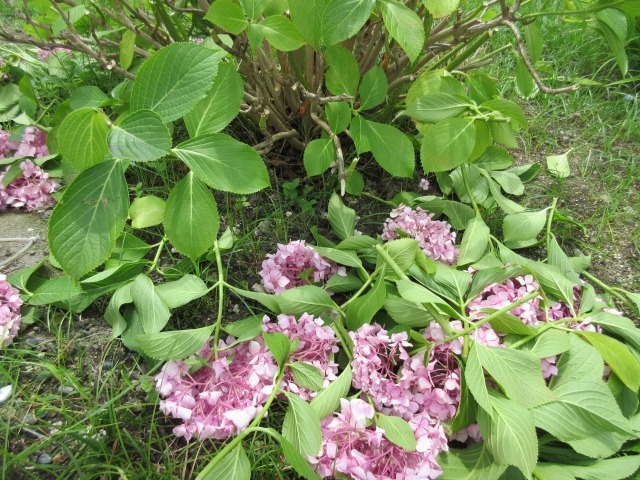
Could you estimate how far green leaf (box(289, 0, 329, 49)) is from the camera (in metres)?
1.06

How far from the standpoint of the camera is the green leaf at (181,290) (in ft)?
3.93

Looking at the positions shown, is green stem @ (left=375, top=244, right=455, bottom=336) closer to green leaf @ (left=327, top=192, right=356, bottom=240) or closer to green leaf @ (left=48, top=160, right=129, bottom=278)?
green leaf @ (left=327, top=192, right=356, bottom=240)

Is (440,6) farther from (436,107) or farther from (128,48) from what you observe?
(128,48)

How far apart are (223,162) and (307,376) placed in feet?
1.47

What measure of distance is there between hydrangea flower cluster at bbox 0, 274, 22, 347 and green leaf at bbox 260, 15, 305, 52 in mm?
795

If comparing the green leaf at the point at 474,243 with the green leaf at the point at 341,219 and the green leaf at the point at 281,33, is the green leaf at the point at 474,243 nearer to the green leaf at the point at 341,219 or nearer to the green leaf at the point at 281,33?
the green leaf at the point at 341,219

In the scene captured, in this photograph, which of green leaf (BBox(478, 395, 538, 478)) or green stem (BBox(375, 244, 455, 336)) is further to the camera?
green stem (BBox(375, 244, 455, 336))

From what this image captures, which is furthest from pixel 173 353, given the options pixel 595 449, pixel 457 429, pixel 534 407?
pixel 595 449

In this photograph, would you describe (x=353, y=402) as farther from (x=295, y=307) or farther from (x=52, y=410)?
(x=52, y=410)

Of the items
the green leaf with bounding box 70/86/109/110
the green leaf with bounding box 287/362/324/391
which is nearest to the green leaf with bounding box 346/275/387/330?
the green leaf with bounding box 287/362/324/391

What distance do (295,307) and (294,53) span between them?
78 centimetres

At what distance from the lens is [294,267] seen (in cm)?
134

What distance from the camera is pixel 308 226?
1.52 meters

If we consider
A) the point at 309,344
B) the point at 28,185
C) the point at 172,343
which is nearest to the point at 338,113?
the point at 309,344
